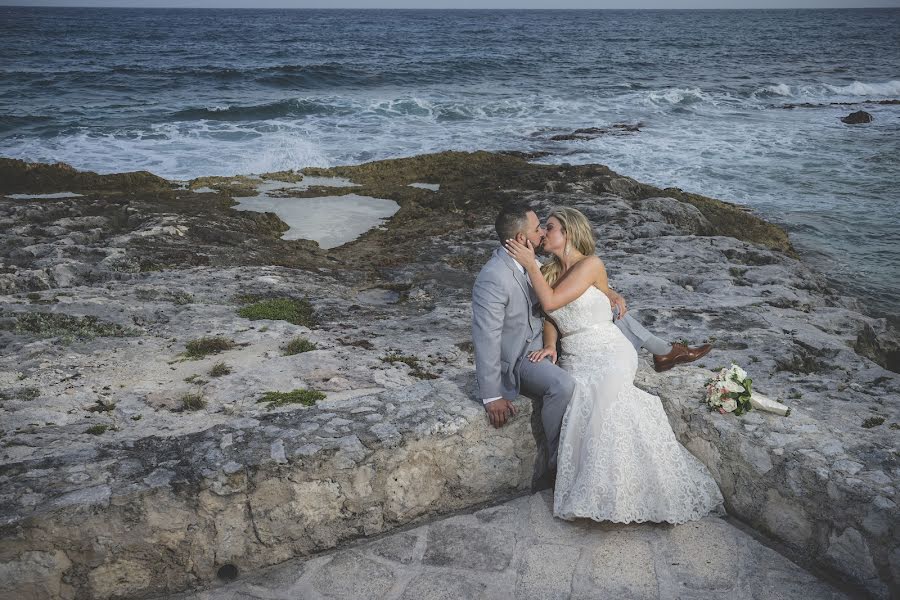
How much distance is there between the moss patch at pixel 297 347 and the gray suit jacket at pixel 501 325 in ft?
10.8

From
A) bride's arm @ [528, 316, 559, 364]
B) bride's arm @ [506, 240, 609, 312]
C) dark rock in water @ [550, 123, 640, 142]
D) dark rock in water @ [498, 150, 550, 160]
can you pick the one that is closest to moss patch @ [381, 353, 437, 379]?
bride's arm @ [528, 316, 559, 364]

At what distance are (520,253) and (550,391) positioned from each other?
1.05m

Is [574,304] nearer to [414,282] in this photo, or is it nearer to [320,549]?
[320,549]

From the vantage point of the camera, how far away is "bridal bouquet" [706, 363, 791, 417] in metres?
4.71

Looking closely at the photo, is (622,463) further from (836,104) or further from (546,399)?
(836,104)

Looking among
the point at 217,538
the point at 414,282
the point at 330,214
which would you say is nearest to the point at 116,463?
the point at 217,538

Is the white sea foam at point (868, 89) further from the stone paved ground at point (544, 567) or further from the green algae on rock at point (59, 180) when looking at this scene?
the stone paved ground at point (544, 567)

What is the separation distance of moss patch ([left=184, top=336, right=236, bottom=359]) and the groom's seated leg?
161 inches

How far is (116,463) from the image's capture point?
13.5ft

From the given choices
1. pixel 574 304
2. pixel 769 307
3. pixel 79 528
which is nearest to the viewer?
pixel 79 528

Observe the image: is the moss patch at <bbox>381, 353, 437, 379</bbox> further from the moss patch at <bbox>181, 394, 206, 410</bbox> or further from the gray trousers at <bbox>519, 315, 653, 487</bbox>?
the gray trousers at <bbox>519, 315, 653, 487</bbox>

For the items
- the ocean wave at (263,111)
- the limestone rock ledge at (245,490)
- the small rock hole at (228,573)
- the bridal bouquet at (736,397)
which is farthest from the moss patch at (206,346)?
the ocean wave at (263,111)

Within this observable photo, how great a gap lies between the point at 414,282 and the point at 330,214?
5.51 meters

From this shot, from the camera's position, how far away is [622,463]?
4520 mm
